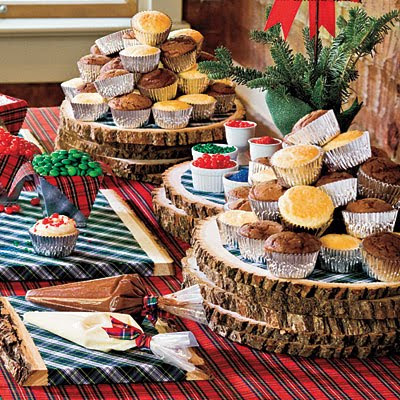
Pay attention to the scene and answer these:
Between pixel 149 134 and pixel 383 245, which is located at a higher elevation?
pixel 383 245

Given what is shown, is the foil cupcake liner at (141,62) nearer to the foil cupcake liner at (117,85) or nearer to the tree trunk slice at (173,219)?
the foil cupcake liner at (117,85)

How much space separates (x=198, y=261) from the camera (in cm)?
192

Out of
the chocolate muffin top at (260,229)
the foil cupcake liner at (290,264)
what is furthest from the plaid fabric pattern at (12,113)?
the foil cupcake liner at (290,264)

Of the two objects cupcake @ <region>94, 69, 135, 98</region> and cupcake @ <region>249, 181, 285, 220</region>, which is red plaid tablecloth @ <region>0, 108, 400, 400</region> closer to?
cupcake @ <region>249, 181, 285, 220</region>

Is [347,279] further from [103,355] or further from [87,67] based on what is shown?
[87,67]

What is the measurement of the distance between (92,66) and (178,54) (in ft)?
0.87

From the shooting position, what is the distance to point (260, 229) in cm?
182

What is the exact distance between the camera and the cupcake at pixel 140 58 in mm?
2812

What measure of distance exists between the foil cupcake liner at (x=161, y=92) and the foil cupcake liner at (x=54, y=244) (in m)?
0.77

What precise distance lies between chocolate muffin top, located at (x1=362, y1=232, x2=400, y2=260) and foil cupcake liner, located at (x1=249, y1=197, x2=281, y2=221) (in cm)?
18

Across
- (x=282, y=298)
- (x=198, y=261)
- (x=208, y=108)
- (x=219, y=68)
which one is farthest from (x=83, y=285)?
(x=208, y=108)

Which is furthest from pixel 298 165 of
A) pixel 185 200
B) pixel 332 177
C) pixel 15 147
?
pixel 15 147

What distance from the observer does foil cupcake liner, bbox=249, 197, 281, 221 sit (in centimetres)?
186

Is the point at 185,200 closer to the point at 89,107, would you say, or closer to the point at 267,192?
the point at 267,192
